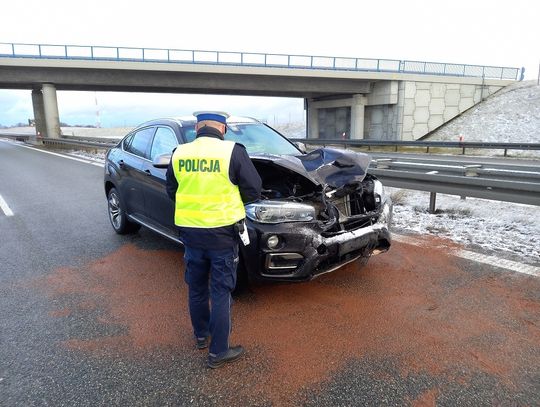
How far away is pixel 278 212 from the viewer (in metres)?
3.48

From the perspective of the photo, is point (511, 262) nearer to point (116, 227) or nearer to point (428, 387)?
point (428, 387)

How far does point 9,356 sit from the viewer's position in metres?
3.07

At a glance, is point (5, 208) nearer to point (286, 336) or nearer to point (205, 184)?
point (205, 184)

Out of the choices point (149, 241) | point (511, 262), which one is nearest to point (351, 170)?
point (511, 262)

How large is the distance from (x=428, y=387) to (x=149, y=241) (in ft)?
14.1

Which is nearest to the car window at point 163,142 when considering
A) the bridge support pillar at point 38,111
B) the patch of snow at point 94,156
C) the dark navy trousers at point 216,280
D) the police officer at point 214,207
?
the police officer at point 214,207

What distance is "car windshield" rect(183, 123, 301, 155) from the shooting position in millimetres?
4727

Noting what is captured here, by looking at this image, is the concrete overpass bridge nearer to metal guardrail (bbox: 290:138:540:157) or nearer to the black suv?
metal guardrail (bbox: 290:138:540:157)

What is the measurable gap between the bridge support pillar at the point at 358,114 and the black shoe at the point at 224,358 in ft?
97.3

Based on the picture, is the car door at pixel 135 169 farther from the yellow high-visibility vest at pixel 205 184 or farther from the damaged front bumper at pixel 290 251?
the yellow high-visibility vest at pixel 205 184

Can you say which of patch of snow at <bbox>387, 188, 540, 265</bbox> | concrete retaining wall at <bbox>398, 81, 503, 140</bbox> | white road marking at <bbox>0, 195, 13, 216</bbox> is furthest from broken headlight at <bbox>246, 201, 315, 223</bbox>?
concrete retaining wall at <bbox>398, 81, 503, 140</bbox>

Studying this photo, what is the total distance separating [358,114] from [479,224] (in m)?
26.3

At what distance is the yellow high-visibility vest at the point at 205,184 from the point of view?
273 cm

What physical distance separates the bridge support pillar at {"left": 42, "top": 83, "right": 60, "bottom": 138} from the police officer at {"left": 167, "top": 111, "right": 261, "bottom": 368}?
31.5 meters
